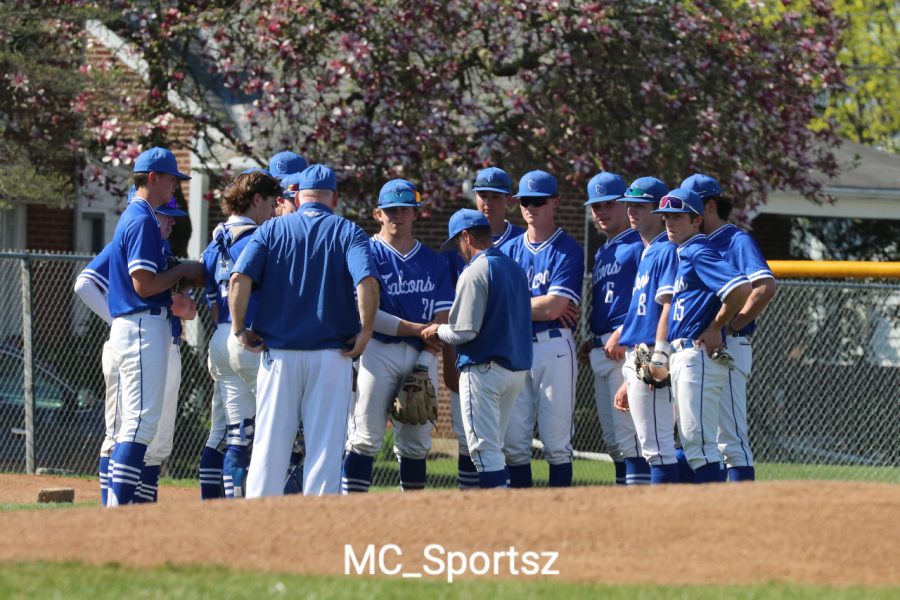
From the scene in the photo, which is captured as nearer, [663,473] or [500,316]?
[500,316]

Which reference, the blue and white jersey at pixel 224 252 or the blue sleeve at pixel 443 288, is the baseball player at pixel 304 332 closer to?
the blue and white jersey at pixel 224 252

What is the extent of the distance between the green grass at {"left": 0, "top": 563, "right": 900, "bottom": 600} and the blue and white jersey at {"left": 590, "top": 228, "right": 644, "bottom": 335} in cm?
353

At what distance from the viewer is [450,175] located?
47.7ft

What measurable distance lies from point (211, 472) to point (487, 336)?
2.25 m

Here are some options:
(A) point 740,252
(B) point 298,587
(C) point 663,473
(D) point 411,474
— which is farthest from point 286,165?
(B) point 298,587

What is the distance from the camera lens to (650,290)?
9.09 m

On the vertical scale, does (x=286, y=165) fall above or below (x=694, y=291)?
above

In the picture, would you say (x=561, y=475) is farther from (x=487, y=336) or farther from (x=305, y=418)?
(x=305, y=418)

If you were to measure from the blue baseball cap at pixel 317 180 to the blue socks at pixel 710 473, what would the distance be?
9.52 feet

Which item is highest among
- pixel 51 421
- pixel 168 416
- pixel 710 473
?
pixel 168 416

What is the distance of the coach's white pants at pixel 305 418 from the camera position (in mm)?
7652

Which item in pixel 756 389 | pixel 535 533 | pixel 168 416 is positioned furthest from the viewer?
pixel 756 389

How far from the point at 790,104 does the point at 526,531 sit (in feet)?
33.0

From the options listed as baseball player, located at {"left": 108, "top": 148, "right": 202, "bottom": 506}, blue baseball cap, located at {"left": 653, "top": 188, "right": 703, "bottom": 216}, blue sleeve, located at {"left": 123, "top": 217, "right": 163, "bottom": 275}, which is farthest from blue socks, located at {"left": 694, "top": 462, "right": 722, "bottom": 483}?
blue sleeve, located at {"left": 123, "top": 217, "right": 163, "bottom": 275}
